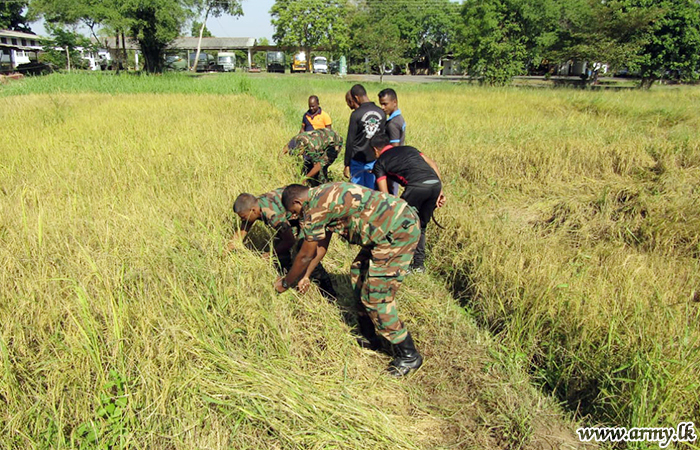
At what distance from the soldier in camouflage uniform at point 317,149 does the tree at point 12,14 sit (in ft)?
189

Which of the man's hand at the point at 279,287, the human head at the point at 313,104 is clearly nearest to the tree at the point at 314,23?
the human head at the point at 313,104

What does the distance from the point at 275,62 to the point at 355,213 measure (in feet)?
154

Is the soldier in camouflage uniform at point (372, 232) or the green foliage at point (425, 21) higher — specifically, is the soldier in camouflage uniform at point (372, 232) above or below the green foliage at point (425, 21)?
below

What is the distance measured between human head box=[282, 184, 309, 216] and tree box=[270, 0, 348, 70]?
44.1m

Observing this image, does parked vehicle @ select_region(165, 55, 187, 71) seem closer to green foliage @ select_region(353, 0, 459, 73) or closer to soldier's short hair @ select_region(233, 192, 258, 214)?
green foliage @ select_region(353, 0, 459, 73)

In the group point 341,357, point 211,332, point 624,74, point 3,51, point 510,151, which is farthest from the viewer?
point 624,74

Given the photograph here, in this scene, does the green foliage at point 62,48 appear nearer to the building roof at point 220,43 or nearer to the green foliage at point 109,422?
the building roof at point 220,43

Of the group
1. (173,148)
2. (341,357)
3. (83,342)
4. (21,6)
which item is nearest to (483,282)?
(341,357)

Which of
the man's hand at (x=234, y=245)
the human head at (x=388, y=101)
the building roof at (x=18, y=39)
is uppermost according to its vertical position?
the building roof at (x=18, y=39)

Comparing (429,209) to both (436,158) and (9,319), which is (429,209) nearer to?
(9,319)

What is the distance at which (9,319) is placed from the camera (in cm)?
216

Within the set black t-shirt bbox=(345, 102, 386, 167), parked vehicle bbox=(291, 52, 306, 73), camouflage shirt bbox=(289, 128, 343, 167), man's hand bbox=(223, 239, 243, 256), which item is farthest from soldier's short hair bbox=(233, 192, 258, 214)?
parked vehicle bbox=(291, 52, 306, 73)

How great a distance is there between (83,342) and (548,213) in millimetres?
5106

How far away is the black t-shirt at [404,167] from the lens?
134 inches
